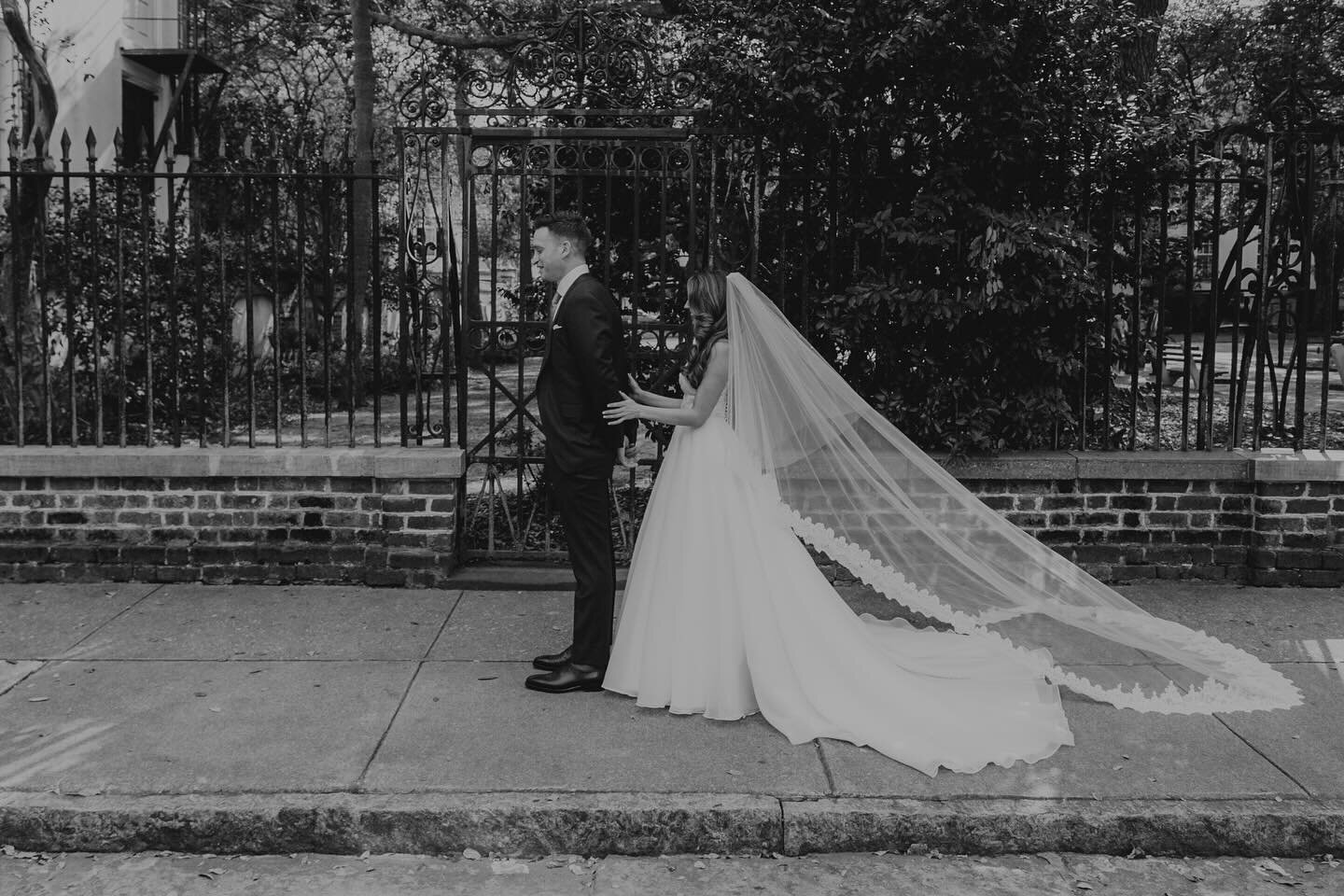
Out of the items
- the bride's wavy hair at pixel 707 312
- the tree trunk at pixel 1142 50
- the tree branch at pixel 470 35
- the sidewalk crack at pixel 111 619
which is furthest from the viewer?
the tree branch at pixel 470 35

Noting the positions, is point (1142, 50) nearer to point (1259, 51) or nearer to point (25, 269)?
point (25, 269)

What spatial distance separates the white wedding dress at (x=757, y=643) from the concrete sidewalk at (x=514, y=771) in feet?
0.45

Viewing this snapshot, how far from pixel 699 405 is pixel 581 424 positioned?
513 mm

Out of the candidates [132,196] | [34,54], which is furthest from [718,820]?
[132,196]

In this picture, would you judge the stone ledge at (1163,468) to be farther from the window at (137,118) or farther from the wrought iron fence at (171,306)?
the window at (137,118)

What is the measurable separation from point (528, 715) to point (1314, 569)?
4.65 metres

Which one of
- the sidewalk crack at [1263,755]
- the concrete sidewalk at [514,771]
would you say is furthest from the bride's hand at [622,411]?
the sidewalk crack at [1263,755]

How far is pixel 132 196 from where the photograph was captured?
1141 centimetres

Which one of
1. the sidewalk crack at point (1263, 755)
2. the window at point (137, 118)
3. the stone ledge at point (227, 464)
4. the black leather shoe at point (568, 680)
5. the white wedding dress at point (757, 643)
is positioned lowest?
the sidewalk crack at point (1263, 755)

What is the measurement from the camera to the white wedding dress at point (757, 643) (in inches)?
186

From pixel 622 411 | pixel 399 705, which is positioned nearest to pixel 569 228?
pixel 622 411

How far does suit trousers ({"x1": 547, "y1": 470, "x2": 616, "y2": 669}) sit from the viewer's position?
5129 mm

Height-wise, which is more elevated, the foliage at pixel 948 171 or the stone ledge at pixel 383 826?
the foliage at pixel 948 171

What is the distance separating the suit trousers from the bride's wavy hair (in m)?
0.70
